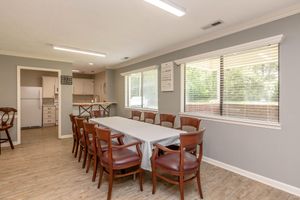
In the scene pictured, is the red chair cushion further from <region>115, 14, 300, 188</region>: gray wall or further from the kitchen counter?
the kitchen counter

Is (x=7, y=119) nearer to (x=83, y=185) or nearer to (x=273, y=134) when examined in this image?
(x=83, y=185)

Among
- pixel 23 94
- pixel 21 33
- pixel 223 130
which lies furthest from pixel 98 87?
pixel 223 130

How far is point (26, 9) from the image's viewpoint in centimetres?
231

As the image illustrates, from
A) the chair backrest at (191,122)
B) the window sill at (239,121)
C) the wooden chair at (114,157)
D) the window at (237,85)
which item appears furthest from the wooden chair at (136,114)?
the wooden chair at (114,157)

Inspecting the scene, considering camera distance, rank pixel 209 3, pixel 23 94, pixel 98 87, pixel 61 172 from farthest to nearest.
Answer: pixel 98 87
pixel 23 94
pixel 61 172
pixel 209 3

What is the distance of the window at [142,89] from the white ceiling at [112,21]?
3.80ft

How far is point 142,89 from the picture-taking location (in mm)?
5438

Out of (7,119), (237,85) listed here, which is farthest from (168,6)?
(7,119)

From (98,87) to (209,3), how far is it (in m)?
7.45

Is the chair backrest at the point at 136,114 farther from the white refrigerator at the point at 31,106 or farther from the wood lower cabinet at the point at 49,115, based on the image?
the white refrigerator at the point at 31,106

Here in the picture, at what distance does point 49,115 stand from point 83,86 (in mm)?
2236

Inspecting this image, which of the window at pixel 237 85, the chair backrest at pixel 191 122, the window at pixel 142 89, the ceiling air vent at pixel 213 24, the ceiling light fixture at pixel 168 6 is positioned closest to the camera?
the ceiling light fixture at pixel 168 6

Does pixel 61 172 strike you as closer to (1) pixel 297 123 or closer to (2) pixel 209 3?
(2) pixel 209 3

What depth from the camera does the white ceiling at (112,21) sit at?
2.21 metres
